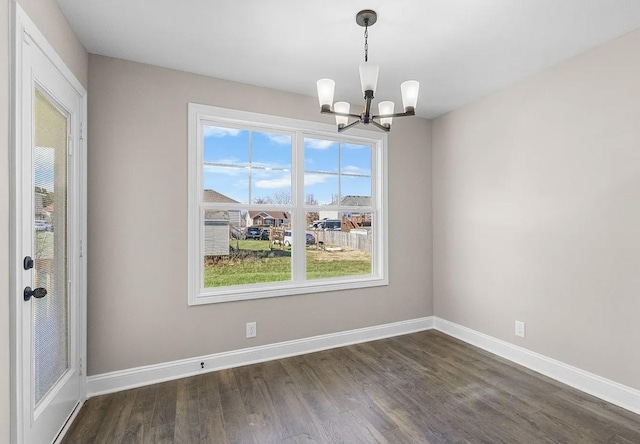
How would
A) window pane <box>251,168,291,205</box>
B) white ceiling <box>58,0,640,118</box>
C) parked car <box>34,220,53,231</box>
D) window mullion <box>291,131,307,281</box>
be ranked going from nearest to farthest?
parked car <box>34,220,53,231</box> → white ceiling <box>58,0,640,118</box> → window pane <box>251,168,291,205</box> → window mullion <box>291,131,307,281</box>

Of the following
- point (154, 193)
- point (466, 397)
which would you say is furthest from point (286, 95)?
point (466, 397)

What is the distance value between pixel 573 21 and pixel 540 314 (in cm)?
230

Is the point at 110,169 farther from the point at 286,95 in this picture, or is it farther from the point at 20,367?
the point at 286,95

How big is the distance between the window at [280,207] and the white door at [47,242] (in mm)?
824

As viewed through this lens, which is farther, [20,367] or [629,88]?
[629,88]

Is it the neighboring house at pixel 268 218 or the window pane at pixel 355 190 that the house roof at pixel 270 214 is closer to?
the neighboring house at pixel 268 218

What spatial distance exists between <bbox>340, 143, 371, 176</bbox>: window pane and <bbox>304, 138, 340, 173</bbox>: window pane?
8 cm

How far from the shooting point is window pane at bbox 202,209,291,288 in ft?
9.71

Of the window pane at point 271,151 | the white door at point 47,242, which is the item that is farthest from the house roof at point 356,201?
the white door at point 47,242

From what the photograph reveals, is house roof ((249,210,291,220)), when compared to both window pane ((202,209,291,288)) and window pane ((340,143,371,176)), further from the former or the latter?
window pane ((340,143,371,176))

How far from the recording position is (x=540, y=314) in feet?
9.18

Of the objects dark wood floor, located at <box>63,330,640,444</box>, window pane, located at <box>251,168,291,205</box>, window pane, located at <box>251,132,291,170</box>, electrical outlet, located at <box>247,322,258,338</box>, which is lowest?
dark wood floor, located at <box>63,330,640,444</box>

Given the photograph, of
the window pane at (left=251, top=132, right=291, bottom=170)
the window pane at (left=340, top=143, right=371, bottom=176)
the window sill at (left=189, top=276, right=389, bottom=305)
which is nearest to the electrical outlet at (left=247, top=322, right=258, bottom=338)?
the window sill at (left=189, top=276, right=389, bottom=305)

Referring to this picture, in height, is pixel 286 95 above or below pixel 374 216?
above
